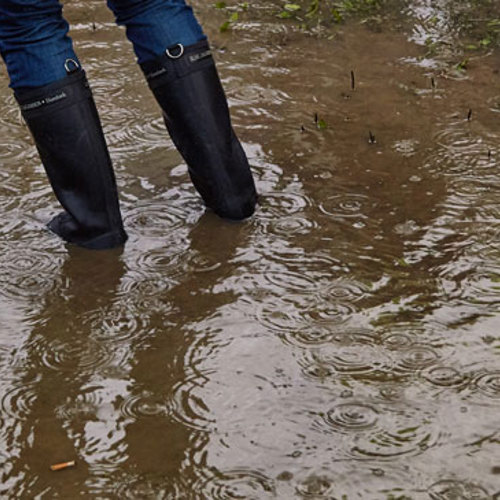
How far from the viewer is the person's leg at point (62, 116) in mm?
2867

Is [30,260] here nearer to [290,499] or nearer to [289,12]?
[290,499]

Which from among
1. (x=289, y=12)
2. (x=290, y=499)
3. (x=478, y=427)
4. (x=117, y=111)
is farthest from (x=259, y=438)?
(x=289, y=12)

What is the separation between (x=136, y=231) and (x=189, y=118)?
1.50 feet

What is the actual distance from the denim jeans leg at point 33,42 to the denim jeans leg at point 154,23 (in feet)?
0.70

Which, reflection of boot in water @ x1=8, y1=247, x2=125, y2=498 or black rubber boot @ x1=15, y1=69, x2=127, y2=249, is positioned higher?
black rubber boot @ x1=15, y1=69, x2=127, y2=249

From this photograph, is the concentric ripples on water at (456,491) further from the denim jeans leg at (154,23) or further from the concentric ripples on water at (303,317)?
the denim jeans leg at (154,23)

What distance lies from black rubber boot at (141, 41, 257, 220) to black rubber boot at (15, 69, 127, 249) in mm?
258

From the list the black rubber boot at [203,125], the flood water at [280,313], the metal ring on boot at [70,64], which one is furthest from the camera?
the black rubber boot at [203,125]

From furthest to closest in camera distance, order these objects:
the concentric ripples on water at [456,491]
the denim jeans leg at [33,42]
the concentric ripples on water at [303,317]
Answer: the denim jeans leg at [33,42], the concentric ripples on water at [303,317], the concentric ripples on water at [456,491]

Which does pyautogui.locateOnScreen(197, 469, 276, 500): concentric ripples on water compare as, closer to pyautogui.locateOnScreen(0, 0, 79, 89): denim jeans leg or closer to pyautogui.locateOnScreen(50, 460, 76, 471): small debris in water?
pyautogui.locateOnScreen(50, 460, 76, 471): small debris in water

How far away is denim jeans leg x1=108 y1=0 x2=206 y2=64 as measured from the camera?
3.01 meters

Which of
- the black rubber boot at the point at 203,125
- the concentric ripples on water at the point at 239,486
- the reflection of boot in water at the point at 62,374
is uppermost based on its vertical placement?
the black rubber boot at the point at 203,125

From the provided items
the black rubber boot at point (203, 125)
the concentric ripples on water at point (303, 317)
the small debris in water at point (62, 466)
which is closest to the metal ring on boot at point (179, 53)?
the black rubber boot at point (203, 125)

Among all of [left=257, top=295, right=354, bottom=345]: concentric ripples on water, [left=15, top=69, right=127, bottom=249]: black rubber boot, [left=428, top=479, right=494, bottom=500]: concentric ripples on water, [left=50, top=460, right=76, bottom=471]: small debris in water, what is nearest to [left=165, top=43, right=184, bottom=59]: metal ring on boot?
[left=15, top=69, right=127, bottom=249]: black rubber boot
